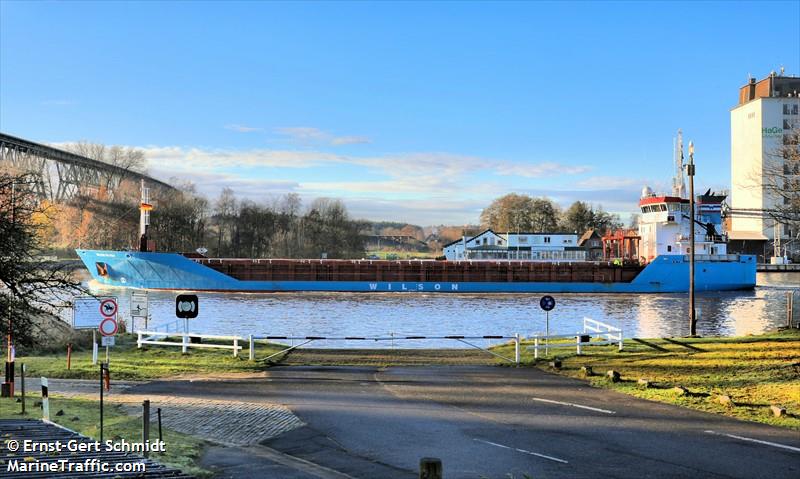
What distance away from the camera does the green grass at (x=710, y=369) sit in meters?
13.0

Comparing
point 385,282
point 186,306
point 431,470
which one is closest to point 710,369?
point 431,470

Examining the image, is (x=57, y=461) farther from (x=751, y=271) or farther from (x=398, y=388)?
(x=751, y=271)

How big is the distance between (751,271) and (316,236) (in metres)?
68.8

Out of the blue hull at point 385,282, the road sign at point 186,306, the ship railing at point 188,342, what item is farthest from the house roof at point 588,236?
the road sign at point 186,306

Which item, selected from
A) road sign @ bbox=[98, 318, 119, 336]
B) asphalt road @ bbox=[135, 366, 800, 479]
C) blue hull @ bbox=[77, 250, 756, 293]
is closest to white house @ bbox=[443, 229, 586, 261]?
blue hull @ bbox=[77, 250, 756, 293]

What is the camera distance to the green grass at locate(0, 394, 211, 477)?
873 centimetres

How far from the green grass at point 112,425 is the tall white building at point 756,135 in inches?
3768

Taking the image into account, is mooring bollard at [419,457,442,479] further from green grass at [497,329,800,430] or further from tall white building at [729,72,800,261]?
tall white building at [729,72,800,261]

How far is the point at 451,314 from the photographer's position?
40656 mm

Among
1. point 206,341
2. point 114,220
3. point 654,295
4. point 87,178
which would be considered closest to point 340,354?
point 206,341

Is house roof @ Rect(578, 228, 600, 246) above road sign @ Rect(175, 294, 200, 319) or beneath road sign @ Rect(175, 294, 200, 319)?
above

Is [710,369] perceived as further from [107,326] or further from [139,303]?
[139,303]

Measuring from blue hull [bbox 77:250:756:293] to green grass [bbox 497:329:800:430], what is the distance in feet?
114

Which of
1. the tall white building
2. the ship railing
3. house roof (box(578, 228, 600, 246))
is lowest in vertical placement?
the ship railing
